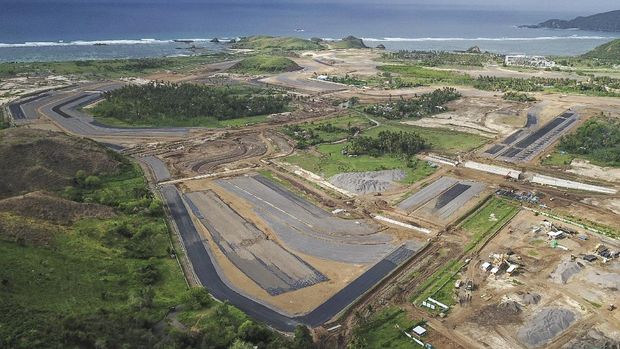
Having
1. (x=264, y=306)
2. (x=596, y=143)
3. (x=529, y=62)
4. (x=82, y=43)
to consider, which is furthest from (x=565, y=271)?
(x=82, y=43)

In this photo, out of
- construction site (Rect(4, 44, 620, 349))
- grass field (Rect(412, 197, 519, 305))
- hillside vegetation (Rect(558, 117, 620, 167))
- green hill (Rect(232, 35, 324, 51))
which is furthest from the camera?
green hill (Rect(232, 35, 324, 51))

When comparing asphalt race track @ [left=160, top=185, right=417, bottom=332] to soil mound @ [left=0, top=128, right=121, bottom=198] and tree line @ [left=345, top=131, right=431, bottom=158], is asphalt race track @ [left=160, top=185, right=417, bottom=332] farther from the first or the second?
tree line @ [left=345, top=131, right=431, bottom=158]

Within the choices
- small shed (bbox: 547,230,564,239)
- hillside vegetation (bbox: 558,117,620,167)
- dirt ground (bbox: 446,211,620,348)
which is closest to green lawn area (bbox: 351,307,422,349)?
dirt ground (bbox: 446,211,620,348)

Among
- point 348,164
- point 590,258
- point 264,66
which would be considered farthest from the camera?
point 264,66

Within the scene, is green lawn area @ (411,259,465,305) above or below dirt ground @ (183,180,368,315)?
below

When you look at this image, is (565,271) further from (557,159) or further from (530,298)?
(557,159)

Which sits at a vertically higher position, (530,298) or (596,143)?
(596,143)

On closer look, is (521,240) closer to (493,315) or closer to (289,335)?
(493,315)

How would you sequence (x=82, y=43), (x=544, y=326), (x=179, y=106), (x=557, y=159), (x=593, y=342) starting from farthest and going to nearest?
(x=82, y=43), (x=179, y=106), (x=557, y=159), (x=544, y=326), (x=593, y=342)
